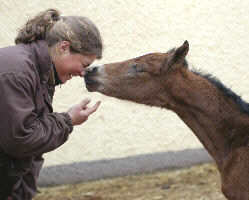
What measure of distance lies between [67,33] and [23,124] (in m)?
0.66

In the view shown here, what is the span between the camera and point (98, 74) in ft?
12.2

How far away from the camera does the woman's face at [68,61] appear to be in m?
3.03

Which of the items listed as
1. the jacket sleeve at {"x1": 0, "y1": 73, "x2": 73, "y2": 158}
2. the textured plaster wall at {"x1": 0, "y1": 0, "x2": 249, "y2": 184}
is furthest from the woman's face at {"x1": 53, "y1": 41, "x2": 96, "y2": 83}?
the textured plaster wall at {"x1": 0, "y1": 0, "x2": 249, "y2": 184}

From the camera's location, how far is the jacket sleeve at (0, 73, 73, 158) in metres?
2.67

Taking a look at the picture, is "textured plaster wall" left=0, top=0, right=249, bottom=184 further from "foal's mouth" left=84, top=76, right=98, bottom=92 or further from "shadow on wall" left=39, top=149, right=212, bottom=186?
"foal's mouth" left=84, top=76, right=98, bottom=92

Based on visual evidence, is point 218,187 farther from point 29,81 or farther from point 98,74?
point 29,81

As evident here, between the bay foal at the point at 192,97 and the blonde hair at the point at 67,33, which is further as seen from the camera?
the bay foal at the point at 192,97

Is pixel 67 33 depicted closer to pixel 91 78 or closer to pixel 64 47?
pixel 64 47

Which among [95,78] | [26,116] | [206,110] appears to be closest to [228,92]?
[206,110]

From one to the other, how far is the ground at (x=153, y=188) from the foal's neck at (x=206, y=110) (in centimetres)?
183

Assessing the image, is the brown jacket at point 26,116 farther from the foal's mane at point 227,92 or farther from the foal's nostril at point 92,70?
the foal's mane at point 227,92

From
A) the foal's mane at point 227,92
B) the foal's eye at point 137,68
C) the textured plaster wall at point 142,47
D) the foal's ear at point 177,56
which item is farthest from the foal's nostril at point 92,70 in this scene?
the textured plaster wall at point 142,47

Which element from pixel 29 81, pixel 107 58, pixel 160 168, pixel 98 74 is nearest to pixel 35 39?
pixel 29 81

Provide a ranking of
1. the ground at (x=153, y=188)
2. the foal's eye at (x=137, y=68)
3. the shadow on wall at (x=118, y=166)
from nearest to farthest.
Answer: the foal's eye at (x=137, y=68), the ground at (x=153, y=188), the shadow on wall at (x=118, y=166)
